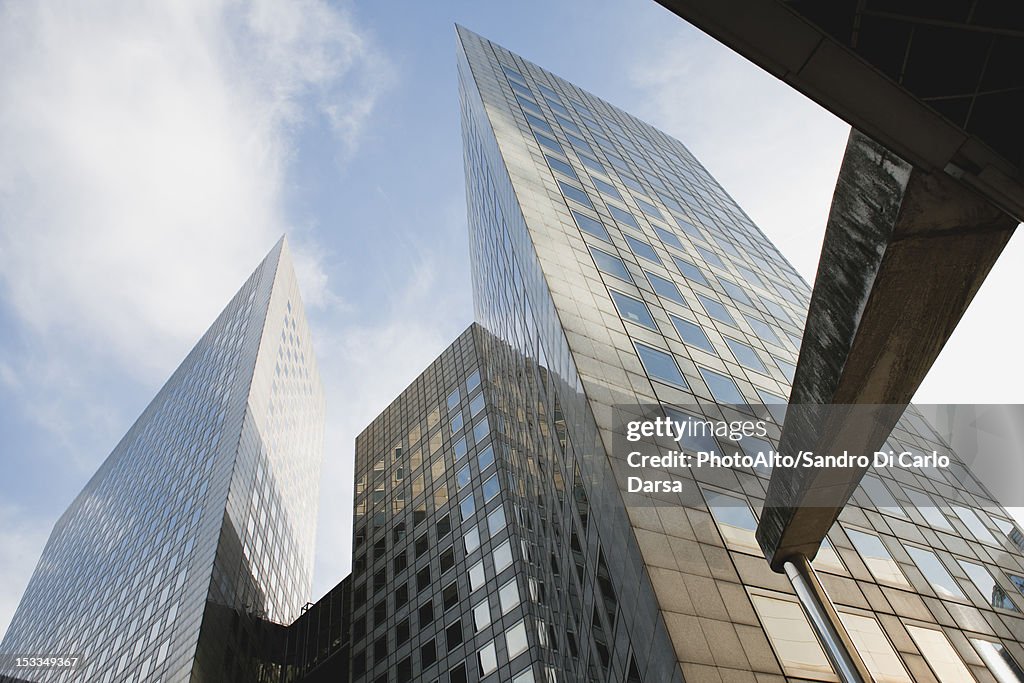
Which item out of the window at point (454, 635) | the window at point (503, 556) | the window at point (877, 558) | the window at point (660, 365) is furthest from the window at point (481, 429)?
the window at point (877, 558)

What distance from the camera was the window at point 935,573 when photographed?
67.0 ft

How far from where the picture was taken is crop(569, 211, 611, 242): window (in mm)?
31922

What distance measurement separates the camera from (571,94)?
63812 mm

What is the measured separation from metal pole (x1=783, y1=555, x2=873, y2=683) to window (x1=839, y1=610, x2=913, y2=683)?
10.2ft

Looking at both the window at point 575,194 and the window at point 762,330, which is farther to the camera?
the window at point 575,194

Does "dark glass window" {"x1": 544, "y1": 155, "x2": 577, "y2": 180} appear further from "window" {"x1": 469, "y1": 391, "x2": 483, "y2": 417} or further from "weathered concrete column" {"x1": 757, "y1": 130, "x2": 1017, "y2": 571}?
"weathered concrete column" {"x1": 757, "y1": 130, "x2": 1017, "y2": 571}

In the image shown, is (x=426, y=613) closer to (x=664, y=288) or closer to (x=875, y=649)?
(x=664, y=288)

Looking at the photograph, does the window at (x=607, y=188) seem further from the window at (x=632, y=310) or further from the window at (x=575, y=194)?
the window at (x=632, y=310)

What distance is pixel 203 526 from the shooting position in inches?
2283

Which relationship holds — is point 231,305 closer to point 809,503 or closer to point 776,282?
point 776,282

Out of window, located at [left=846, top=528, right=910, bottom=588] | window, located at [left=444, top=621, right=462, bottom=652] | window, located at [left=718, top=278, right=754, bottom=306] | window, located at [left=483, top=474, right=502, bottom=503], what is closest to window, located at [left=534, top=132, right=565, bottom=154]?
window, located at [left=718, top=278, right=754, bottom=306]

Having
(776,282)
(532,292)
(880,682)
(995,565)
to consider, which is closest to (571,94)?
(776,282)

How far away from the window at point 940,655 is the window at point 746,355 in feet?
38.8

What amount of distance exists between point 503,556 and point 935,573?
2669cm
